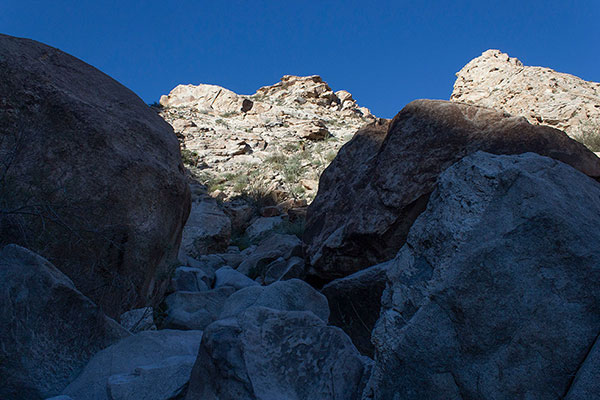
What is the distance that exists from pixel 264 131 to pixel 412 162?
601 inches

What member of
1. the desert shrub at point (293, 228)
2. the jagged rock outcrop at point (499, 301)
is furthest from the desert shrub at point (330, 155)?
the jagged rock outcrop at point (499, 301)

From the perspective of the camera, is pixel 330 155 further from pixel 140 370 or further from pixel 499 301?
pixel 499 301

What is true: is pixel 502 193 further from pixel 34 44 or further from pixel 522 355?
pixel 34 44

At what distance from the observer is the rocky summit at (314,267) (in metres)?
1.44

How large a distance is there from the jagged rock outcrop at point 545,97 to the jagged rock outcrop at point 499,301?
6.46 meters

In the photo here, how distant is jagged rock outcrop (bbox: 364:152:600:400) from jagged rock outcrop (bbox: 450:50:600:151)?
646cm

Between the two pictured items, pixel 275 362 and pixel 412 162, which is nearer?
pixel 275 362

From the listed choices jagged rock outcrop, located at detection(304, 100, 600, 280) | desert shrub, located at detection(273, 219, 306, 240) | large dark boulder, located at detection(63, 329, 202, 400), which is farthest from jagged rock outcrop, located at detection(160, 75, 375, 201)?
large dark boulder, located at detection(63, 329, 202, 400)

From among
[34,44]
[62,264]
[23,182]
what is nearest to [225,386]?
[62,264]

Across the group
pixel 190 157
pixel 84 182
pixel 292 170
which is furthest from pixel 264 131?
pixel 84 182

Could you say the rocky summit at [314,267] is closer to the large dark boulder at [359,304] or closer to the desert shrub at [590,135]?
the large dark boulder at [359,304]

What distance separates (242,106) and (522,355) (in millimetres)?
21248

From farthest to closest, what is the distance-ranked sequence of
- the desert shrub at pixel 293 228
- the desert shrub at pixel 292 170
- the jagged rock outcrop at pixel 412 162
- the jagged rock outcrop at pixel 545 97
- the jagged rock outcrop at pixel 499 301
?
the desert shrub at pixel 292 170 < the jagged rock outcrop at pixel 545 97 < the desert shrub at pixel 293 228 < the jagged rock outcrop at pixel 412 162 < the jagged rock outcrop at pixel 499 301

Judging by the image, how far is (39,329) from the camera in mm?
2195
